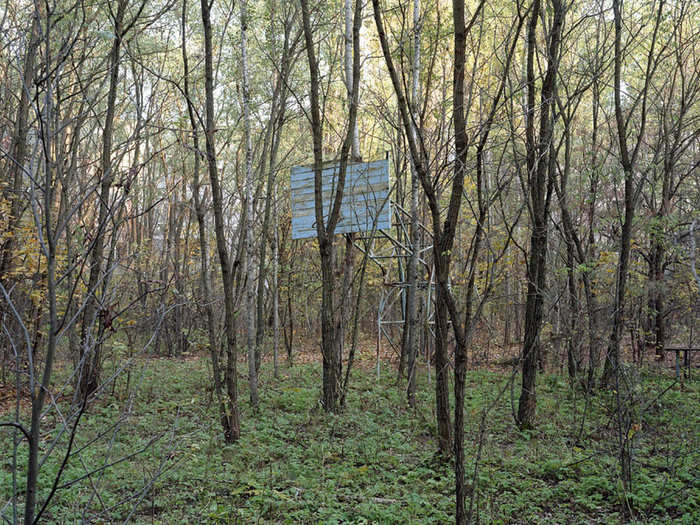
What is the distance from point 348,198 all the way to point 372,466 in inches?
191

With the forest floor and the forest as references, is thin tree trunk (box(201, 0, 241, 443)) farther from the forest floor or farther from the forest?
the forest floor

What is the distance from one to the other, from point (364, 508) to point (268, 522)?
28.6 inches

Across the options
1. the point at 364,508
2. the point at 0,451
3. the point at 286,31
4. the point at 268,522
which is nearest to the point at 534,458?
the point at 364,508

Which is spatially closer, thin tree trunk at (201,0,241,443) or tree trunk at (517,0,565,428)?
thin tree trunk at (201,0,241,443)

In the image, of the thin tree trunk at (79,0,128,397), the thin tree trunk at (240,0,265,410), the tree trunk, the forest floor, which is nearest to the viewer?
the thin tree trunk at (79,0,128,397)

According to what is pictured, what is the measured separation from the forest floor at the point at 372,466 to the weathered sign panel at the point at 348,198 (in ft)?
9.82

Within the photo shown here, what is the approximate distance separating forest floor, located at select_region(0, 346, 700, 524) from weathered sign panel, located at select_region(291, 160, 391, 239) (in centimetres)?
299

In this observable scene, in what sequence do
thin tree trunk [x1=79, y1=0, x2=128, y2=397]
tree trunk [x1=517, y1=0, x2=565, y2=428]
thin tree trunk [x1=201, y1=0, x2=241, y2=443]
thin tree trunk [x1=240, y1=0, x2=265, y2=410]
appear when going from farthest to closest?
thin tree trunk [x1=240, y1=0, x2=265, y2=410] < tree trunk [x1=517, y1=0, x2=565, y2=428] < thin tree trunk [x1=201, y1=0, x2=241, y2=443] < thin tree trunk [x1=79, y1=0, x2=128, y2=397]

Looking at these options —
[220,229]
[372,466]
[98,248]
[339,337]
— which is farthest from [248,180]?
[372,466]

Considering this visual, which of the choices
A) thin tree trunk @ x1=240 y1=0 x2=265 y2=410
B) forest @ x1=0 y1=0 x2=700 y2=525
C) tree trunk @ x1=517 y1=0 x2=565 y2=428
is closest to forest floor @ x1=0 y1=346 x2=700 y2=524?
forest @ x1=0 y1=0 x2=700 y2=525

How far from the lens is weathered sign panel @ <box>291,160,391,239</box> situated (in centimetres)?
870

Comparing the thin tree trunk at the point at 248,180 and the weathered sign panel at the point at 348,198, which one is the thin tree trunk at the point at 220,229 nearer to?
the thin tree trunk at the point at 248,180

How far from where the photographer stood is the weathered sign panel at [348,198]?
8703 mm

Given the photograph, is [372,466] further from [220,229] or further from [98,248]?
[98,248]
